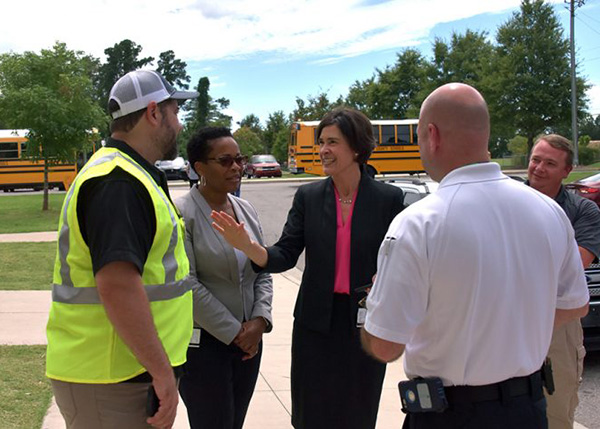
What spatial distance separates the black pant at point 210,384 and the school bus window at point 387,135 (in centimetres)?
3007

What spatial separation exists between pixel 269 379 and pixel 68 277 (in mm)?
3748

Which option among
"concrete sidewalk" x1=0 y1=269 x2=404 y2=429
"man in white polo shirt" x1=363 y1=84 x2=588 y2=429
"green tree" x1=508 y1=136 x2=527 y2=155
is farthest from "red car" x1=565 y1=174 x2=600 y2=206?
"green tree" x1=508 y1=136 x2=527 y2=155

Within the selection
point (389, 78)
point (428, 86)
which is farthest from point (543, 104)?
point (389, 78)

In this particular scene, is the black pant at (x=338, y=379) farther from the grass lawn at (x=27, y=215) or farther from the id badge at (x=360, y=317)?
the grass lawn at (x=27, y=215)

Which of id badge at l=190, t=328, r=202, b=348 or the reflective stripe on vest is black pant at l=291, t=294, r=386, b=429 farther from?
the reflective stripe on vest

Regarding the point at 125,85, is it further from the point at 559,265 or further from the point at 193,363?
the point at 559,265

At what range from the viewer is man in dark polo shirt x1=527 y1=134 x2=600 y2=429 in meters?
3.72

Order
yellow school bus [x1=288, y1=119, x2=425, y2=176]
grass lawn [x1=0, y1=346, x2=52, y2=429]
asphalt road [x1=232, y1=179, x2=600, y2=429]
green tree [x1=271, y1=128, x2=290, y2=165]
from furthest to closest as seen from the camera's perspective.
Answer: green tree [x1=271, y1=128, x2=290, y2=165] → yellow school bus [x1=288, y1=119, x2=425, y2=176] → asphalt road [x1=232, y1=179, x2=600, y2=429] → grass lawn [x1=0, y1=346, x2=52, y2=429]

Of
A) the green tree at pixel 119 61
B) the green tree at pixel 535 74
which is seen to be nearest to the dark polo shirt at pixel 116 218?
the green tree at pixel 535 74

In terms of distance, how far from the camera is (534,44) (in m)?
43.4

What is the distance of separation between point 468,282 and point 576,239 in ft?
7.41

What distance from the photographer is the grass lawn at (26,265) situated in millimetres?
9414

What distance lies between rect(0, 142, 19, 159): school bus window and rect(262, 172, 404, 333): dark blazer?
111 ft

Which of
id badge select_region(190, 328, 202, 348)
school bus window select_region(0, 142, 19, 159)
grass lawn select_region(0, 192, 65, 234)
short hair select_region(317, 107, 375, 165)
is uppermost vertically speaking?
school bus window select_region(0, 142, 19, 159)
